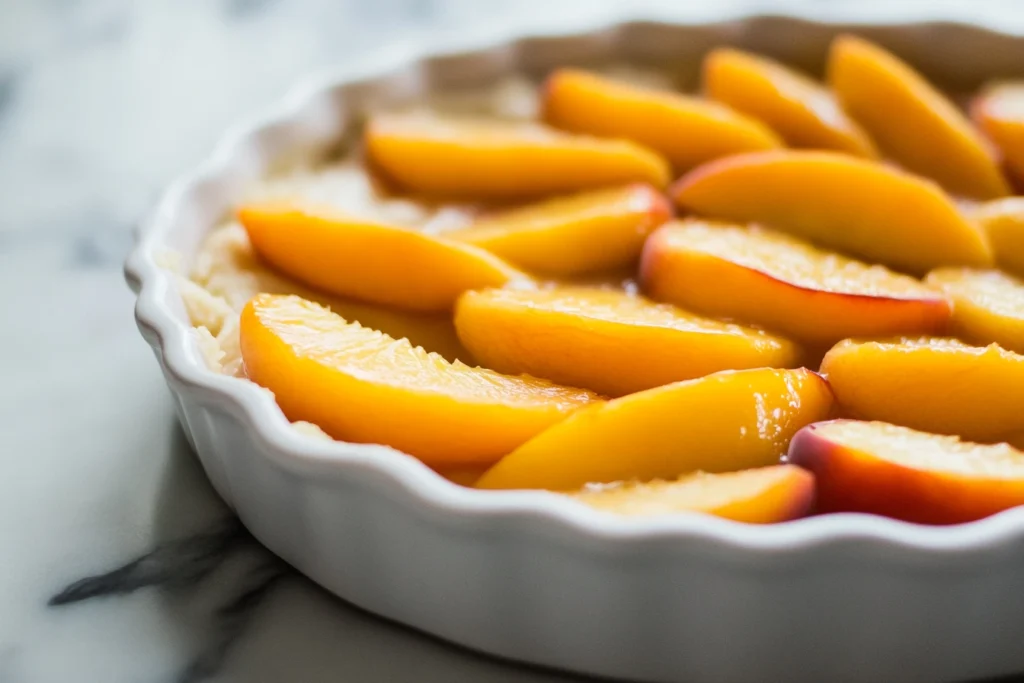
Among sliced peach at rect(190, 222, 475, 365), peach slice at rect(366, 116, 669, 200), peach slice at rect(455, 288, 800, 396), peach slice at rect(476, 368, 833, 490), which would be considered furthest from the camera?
peach slice at rect(366, 116, 669, 200)

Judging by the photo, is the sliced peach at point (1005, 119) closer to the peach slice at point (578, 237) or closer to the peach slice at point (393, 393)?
the peach slice at point (578, 237)

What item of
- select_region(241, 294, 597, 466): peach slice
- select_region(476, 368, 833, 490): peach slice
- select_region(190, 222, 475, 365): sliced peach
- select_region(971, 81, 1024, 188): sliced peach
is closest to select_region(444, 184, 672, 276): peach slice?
select_region(190, 222, 475, 365): sliced peach

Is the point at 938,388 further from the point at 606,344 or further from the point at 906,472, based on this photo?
the point at 606,344

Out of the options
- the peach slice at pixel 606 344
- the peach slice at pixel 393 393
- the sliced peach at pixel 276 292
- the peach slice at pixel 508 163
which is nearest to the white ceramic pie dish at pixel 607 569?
the peach slice at pixel 393 393

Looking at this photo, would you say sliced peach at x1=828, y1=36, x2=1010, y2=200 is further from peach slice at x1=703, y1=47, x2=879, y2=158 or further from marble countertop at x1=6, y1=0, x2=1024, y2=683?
marble countertop at x1=6, y1=0, x2=1024, y2=683

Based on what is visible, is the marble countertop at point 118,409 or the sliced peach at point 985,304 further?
the sliced peach at point 985,304
